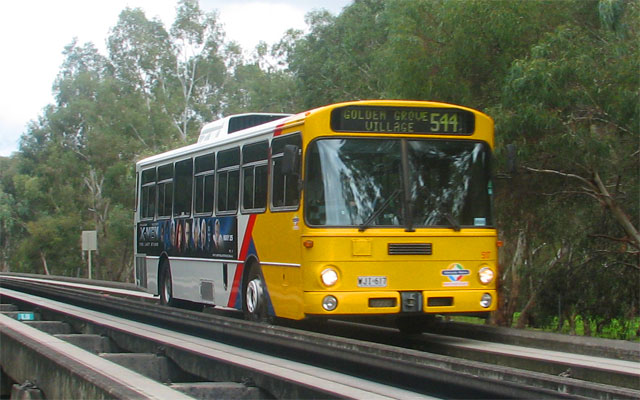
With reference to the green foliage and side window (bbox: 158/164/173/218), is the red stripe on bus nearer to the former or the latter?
side window (bbox: 158/164/173/218)

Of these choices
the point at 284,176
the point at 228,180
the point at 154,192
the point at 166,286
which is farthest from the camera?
the point at 154,192

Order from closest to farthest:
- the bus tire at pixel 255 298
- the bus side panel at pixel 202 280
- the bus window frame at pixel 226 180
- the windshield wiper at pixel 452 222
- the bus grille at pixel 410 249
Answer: the bus grille at pixel 410 249 < the windshield wiper at pixel 452 222 < the bus tire at pixel 255 298 < the bus window frame at pixel 226 180 < the bus side panel at pixel 202 280

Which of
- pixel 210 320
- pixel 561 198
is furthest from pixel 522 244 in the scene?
pixel 210 320

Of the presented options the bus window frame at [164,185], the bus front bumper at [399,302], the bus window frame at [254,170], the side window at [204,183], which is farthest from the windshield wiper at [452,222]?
the bus window frame at [164,185]

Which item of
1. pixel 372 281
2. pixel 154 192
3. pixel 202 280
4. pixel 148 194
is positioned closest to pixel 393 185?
pixel 372 281

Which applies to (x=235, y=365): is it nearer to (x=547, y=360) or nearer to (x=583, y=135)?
(x=547, y=360)

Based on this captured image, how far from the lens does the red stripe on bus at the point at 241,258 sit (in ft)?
45.4

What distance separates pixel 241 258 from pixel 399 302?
3.24 meters

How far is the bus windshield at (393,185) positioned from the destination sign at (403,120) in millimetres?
145

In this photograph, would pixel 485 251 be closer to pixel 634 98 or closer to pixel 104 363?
pixel 104 363

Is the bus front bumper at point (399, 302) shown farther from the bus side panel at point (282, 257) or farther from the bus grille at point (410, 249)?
the bus grille at point (410, 249)

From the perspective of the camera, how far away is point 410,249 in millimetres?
11828

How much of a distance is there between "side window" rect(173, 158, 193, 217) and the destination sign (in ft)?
18.0

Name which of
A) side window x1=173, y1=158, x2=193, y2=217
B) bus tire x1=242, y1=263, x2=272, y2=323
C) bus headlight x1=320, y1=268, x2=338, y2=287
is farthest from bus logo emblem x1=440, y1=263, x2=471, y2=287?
side window x1=173, y1=158, x2=193, y2=217
